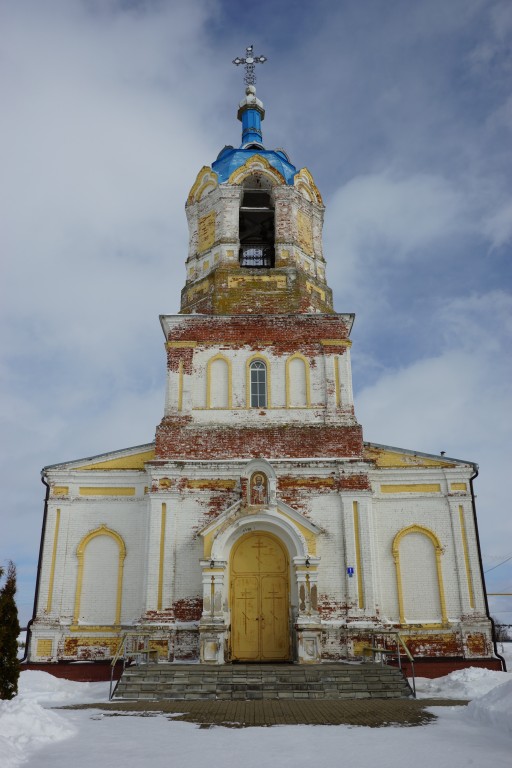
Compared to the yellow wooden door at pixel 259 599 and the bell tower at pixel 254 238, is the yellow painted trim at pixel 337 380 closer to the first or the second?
the bell tower at pixel 254 238

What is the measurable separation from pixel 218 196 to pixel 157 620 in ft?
42.9

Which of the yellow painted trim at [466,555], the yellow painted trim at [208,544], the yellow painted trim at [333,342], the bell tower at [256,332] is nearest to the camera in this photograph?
the yellow painted trim at [208,544]

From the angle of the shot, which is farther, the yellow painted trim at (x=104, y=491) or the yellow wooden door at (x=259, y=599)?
the yellow painted trim at (x=104, y=491)

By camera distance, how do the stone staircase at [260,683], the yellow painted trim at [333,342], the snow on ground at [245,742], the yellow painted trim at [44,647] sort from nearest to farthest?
the snow on ground at [245,742] < the stone staircase at [260,683] < the yellow painted trim at [44,647] < the yellow painted trim at [333,342]

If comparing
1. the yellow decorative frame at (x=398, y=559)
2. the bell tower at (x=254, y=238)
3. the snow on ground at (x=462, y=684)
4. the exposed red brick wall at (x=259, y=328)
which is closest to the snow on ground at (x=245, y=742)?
the snow on ground at (x=462, y=684)

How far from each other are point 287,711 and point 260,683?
219 centimetres

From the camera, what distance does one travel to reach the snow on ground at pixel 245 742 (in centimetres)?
713

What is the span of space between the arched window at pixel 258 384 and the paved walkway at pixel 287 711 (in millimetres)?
8181

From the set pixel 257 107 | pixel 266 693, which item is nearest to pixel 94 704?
pixel 266 693

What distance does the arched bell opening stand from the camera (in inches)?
836

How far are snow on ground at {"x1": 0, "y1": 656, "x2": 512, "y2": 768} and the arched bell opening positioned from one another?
587 inches

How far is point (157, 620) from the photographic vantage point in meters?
15.5

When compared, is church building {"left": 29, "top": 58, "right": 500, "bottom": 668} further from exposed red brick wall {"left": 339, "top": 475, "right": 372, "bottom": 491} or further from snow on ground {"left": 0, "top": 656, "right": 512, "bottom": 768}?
snow on ground {"left": 0, "top": 656, "right": 512, "bottom": 768}

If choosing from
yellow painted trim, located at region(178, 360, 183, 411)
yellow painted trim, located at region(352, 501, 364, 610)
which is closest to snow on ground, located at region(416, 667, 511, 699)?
yellow painted trim, located at region(352, 501, 364, 610)
